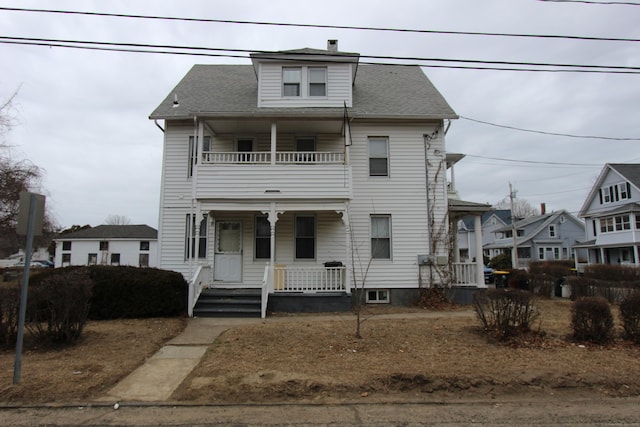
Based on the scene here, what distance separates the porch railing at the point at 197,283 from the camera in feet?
36.8

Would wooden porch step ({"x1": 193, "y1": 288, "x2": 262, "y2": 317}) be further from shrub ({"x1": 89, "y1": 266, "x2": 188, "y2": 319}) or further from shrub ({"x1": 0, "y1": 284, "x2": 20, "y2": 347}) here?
shrub ({"x1": 0, "y1": 284, "x2": 20, "y2": 347})

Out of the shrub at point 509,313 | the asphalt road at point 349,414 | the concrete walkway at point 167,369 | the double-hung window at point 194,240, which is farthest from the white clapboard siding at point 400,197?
the asphalt road at point 349,414

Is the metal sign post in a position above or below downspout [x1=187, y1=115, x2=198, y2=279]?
below

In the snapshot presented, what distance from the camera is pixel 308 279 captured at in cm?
1293

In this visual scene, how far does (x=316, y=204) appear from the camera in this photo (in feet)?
42.0

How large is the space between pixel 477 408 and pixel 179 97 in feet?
48.2

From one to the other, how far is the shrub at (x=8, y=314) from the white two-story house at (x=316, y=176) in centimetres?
601

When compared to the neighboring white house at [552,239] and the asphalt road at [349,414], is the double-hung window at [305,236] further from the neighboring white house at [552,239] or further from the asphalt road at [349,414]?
the neighboring white house at [552,239]

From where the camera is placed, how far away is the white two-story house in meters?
13.2

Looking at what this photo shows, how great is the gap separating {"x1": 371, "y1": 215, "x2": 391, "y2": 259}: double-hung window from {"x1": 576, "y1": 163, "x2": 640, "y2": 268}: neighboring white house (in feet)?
94.0

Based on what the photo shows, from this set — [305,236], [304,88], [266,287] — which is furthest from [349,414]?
[304,88]

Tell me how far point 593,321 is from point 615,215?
34059mm

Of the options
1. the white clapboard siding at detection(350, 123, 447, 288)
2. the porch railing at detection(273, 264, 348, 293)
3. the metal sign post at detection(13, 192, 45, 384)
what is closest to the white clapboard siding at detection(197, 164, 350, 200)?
the white clapboard siding at detection(350, 123, 447, 288)

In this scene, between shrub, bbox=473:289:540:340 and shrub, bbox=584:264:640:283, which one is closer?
shrub, bbox=473:289:540:340
